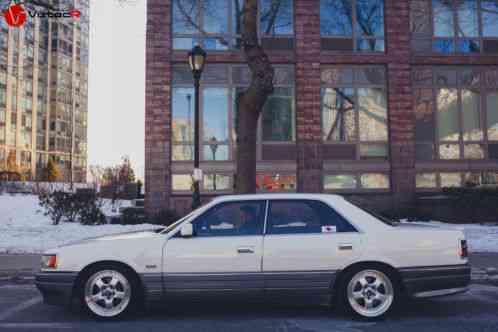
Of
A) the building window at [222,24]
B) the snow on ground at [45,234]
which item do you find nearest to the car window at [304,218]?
the snow on ground at [45,234]

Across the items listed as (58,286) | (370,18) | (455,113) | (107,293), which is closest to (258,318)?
(107,293)

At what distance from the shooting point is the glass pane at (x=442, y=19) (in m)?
16.8

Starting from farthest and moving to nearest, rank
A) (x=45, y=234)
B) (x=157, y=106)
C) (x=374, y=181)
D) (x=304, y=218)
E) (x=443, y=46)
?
(x=443, y=46)
(x=374, y=181)
(x=157, y=106)
(x=45, y=234)
(x=304, y=218)

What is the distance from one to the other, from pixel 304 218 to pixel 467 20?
581 inches

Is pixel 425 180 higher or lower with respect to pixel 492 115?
lower

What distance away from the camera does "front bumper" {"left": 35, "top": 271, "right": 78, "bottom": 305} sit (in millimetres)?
5363

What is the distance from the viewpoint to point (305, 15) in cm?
1633

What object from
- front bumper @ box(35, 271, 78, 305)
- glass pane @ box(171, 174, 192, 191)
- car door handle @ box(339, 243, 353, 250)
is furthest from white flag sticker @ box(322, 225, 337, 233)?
glass pane @ box(171, 174, 192, 191)

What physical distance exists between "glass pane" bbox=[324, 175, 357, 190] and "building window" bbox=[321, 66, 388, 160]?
0.71 meters

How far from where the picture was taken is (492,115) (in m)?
16.8

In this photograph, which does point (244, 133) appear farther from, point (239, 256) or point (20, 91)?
point (20, 91)

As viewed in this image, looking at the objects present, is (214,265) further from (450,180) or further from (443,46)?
(443,46)

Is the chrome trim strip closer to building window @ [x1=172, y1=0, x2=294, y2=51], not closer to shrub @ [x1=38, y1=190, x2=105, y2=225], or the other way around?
shrub @ [x1=38, y1=190, x2=105, y2=225]

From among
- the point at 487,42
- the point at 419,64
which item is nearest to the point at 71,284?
the point at 419,64
